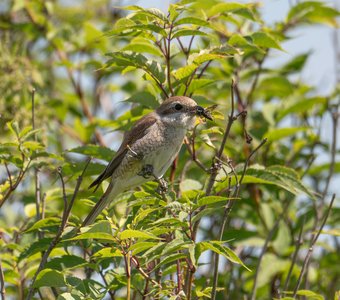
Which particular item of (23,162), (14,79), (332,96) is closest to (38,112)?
(14,79)

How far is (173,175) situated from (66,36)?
8.72 feet

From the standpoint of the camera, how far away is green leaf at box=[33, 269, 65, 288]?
3271 mm

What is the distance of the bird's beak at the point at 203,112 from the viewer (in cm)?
415

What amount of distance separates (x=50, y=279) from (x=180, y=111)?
1.40 m

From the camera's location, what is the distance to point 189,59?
3975 mm

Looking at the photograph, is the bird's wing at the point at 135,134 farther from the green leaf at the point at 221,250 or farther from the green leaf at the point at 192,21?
the green leaf at the point at 221,250

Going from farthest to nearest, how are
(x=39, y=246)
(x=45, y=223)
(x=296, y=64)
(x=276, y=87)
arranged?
(x=296, y=64) → (x=276, y=87) → (x=39, y=246) → (x=45, y=223)

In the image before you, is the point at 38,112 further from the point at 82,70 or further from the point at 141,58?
the point at 141,58

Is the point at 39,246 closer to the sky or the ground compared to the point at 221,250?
closer to the ground

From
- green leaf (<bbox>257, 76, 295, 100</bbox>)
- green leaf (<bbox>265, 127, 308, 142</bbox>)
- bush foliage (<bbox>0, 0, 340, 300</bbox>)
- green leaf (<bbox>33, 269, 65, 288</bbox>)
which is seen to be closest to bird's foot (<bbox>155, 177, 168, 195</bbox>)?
bush foliage (<bbox>0, 0, 340, 300</bbox>)

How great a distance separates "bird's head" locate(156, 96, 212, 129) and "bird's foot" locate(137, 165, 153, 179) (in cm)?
29

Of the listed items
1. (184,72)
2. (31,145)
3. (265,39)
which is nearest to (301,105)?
(265,39)

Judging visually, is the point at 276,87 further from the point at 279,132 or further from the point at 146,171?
the point at 146,171

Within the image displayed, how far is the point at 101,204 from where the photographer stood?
406 cm
